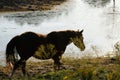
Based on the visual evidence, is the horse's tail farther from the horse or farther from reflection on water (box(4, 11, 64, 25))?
reflection on water (box(4, 11, 64, 25))

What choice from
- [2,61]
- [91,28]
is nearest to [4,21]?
[91,28]

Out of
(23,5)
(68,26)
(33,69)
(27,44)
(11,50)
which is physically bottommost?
(68,26)

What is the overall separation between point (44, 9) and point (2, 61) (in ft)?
82.7

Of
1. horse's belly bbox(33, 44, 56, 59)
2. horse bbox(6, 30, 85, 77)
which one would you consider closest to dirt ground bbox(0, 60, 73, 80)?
horse bbox(6, 30, 85, 77)

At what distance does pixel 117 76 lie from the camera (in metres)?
6.30

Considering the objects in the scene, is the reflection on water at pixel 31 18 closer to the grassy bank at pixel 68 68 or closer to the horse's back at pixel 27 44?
the grassy bank at pixel 68 68

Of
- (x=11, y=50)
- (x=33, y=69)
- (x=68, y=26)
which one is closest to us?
(x=11, y=50)

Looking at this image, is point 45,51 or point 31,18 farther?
point 31,18

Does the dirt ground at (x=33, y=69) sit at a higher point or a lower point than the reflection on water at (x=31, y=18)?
higher

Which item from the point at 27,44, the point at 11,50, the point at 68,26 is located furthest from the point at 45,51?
the point at 68,26

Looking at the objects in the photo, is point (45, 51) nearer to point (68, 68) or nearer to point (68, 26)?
point (68, 68)

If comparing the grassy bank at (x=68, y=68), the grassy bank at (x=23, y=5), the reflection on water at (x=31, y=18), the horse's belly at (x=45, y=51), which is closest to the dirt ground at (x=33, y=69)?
the grassy bank at (x=68, y=68)

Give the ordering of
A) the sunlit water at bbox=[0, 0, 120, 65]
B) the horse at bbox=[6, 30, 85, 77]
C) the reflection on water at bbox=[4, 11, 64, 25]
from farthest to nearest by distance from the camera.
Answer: the reflection on water at bbox=[4, 11, 64, 25] < the sunlit water at bbox=[0, 0, 120, 65] < the horse at bbox=[6, 30, 85, 77]

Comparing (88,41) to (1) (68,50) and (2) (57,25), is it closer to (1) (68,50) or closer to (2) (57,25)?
(1) (68,50)
